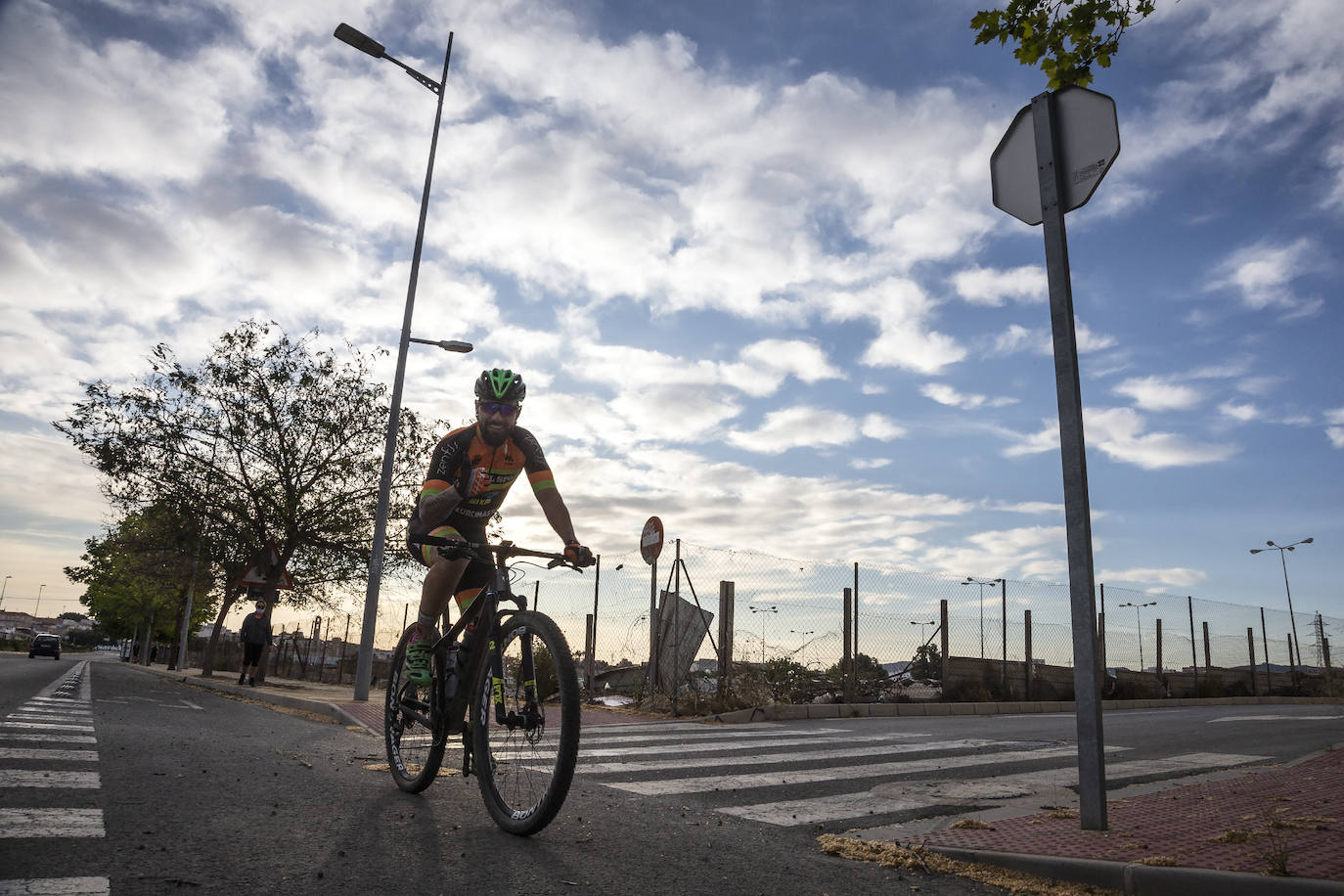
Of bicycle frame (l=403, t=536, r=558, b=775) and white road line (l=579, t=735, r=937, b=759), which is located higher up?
bicycle frame (l=403, t=536, r=558, b=775)

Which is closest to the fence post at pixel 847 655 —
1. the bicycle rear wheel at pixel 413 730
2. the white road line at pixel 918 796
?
the white road line at pixel 918 796

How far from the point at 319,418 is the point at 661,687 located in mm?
14080

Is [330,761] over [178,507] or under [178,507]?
under

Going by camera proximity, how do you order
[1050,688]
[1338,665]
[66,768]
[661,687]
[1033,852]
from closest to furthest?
[1033,852], [66,768], [661,687], [1050,688], [1338,665]

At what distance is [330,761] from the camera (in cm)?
577

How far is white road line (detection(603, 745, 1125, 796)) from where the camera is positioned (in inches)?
214

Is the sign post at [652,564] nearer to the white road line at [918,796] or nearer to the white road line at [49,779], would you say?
the white road line at [918,796]

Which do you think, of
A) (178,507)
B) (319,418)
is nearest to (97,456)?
(178,507)

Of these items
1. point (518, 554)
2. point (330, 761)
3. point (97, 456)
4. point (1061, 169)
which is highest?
point (97, 456)

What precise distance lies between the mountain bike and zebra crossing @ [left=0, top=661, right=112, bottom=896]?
143 cm

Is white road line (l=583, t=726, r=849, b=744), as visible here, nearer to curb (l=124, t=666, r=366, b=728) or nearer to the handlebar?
curb (l=124, t=666, r=366, b=728)

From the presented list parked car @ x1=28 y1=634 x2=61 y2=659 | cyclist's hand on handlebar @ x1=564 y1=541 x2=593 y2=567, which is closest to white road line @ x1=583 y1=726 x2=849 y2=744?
cyclist's hand on handlebar @ x1=564 y1=541 x2=593 y2=567

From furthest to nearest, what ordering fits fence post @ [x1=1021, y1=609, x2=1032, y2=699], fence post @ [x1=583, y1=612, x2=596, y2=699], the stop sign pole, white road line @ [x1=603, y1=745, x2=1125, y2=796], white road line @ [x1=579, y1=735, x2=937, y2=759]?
fence post @ [x1=1021, y1=609, x2=1032, y2=699], fence post @ [x1=583, y1=612, x2=596, y2=699], white road line @ [x1=579, y1=735, x2=937, y2=759], white road line @ [x1=603, y1=745, x2=1125, y2=796], the stop sign pole

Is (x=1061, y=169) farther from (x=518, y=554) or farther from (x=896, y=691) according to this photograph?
(x=896, y=691)
